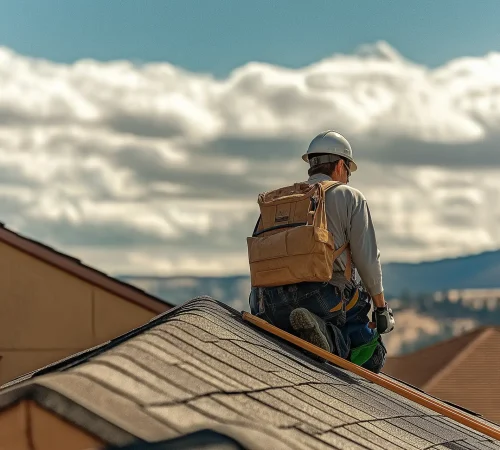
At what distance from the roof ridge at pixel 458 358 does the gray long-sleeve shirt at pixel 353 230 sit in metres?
22.5

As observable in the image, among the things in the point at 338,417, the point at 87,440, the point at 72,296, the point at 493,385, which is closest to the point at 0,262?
the point at 72,296

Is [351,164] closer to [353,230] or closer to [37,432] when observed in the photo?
[353,230]

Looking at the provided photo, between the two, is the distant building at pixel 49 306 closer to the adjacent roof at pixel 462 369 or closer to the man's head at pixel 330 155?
the man's head at pixel 330 155

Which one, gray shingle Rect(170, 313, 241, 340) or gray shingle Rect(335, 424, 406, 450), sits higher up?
gray shingle Rect(170, 313, 241, 340)

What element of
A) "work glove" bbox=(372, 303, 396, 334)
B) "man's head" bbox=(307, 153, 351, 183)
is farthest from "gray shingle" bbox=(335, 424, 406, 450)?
"man's head" bbox=(307, 153, 351, 183)

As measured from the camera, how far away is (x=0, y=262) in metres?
13.0

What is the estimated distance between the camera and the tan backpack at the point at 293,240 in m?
6.34

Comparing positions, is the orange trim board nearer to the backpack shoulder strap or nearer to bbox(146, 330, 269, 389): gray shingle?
the backpack shoulder strap

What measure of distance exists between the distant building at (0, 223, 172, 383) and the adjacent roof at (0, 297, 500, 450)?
7145 millimetres

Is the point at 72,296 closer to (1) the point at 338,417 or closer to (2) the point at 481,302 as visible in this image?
Result: (1) the point at 338,417

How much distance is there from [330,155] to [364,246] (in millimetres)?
643

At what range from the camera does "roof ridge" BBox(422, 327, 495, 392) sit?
29.3 m

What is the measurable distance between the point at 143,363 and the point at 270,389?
0.70 m

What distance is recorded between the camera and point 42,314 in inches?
518
